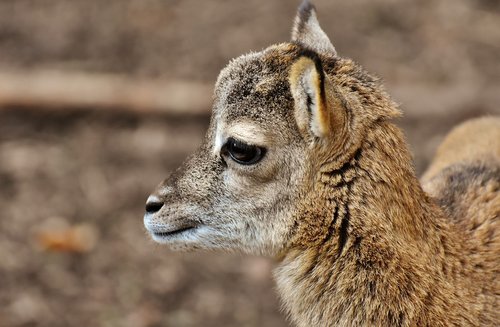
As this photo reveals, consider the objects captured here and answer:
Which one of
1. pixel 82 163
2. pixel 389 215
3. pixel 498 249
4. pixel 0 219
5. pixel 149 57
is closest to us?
pixel 389 215

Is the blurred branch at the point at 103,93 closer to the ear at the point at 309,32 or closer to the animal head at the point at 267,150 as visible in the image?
the ear at the point at 309,32

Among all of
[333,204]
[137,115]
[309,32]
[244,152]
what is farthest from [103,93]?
[333,204]

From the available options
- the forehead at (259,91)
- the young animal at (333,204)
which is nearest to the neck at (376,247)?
the young animal at (333,204)

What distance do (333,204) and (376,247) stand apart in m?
0.28

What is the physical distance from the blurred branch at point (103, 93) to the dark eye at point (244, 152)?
14.7ft

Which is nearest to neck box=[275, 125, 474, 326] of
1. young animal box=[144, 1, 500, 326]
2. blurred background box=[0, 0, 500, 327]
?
young animal box=[144, 1, 500, 326]

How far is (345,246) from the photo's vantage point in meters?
3.96

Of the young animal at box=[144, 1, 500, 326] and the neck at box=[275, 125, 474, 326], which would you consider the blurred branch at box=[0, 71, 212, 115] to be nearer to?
the young animal at box=[144, 1, 500, 326]

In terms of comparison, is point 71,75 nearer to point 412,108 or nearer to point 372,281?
point 412,108

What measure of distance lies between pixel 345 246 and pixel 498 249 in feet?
2.77

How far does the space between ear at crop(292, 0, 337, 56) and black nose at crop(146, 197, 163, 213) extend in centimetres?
115

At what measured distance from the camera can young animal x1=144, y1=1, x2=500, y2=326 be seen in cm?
392

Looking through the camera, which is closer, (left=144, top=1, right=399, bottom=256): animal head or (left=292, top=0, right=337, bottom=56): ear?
(left=144, top=1, right=399, bottom=256): animal head

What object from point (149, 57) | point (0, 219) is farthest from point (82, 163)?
point (149, 57)
